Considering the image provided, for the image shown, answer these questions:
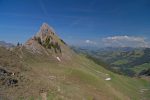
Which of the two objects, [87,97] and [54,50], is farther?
[54,50]

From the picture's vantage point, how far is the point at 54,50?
95.6 m

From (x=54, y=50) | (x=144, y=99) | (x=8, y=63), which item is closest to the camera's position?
(x=8, y=63)

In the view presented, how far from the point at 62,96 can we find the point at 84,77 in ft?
102

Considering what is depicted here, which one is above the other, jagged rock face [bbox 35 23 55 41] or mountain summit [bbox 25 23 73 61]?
jagged rock face [bbox 35 23 55 41]

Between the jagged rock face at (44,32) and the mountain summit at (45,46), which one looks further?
the jagged rock face at (44,32)

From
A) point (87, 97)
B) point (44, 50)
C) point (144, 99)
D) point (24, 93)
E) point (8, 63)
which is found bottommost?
point (144, 99)

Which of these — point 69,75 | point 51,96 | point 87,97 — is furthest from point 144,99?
point 51,96

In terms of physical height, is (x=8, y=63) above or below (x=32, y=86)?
above

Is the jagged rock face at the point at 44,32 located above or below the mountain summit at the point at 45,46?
above

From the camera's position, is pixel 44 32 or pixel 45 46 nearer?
pixel 45 46

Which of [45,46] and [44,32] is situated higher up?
[44,32]

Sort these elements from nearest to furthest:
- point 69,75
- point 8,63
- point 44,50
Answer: point 8,63
point 69,75
point 44,50

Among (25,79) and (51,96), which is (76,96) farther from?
(25,79)

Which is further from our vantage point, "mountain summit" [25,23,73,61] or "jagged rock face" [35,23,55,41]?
"jagged rock face" [35,23,55,41]
